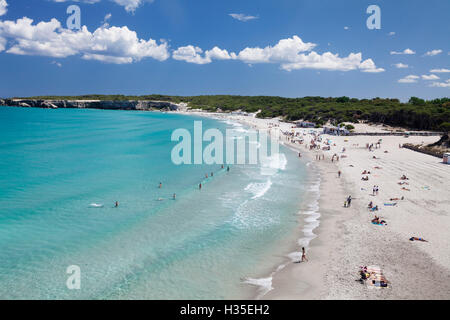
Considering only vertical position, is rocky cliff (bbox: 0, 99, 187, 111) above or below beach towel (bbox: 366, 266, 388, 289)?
above

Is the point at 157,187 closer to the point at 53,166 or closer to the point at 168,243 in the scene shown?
the point at 168,243

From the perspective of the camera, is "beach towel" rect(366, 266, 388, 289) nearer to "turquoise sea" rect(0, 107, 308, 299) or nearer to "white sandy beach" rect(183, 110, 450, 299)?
"white sandy beach" rect(183, 110, 450, 299)

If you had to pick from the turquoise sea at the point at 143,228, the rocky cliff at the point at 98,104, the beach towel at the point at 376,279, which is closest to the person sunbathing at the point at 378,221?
the turquoise sea at the point at 143,228

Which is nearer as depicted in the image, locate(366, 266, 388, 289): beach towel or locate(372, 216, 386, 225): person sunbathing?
locate(366, 266, 388, 289): beach towel

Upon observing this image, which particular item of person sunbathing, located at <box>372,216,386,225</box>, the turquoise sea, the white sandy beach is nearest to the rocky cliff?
the turquoise sea

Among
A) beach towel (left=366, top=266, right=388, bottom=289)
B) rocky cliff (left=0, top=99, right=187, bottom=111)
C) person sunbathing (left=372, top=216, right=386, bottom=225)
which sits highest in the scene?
rocky cliff (left=0, top=99, right=187, bottom=111)

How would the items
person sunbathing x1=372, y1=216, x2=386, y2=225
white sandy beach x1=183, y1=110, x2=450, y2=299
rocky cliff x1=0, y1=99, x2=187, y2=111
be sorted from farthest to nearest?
rocky cliff x1=0, y1=99, x2=187, y2=111 → person sunbathing x1=372, y1=216, x2=386, y2=225 → white sandy beach x1=183, y1=110, x2=450, y2=299

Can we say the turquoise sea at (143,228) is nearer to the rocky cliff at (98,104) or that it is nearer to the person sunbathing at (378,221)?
the person sunbathing at (378,221)
